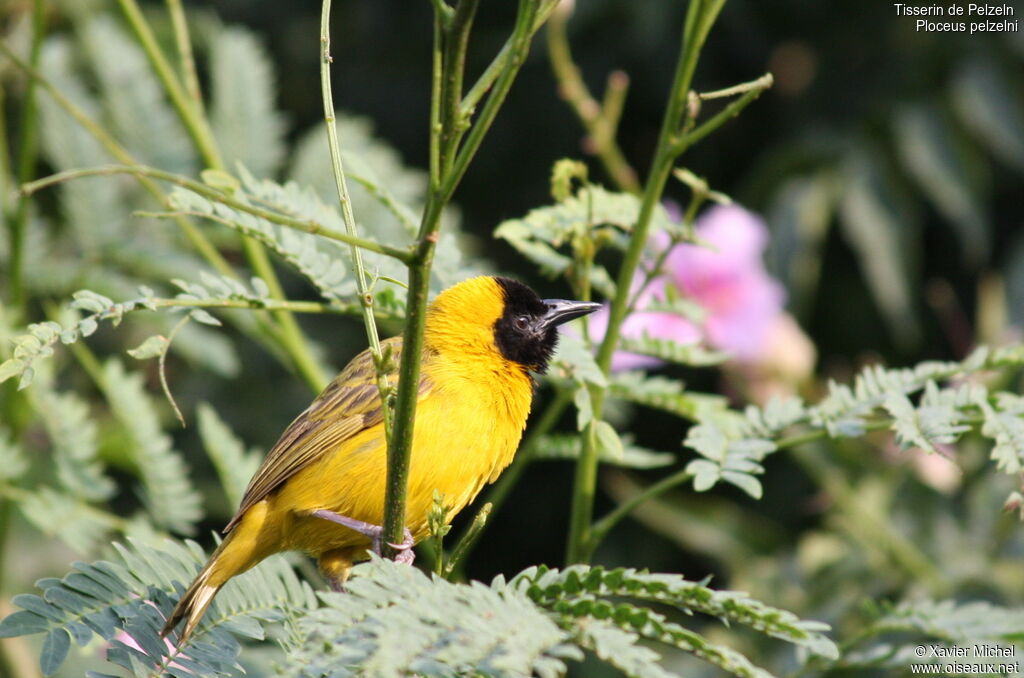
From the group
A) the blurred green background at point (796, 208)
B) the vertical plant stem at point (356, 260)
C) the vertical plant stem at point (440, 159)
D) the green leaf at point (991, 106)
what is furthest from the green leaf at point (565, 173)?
the green leaf at point (991, 106)

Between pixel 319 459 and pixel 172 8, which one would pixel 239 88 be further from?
pixel 319 459

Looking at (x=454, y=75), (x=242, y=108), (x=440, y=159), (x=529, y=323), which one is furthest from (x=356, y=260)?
(x=242, y=108)

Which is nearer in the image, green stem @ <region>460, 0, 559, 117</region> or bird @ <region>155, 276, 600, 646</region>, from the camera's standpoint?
green stem @ <region>460, 0, 559, 117</region>

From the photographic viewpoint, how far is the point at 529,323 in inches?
105

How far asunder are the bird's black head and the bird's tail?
84cm

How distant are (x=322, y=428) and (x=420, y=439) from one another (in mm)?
331

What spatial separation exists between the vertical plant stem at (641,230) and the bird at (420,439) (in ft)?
0.94

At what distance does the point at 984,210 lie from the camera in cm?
456

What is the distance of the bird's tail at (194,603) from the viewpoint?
5.94ft

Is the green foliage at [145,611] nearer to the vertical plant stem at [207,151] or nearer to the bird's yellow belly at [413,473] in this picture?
the bird's yellow belly at [413,473]

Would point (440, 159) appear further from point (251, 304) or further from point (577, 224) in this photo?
point (577, 224)

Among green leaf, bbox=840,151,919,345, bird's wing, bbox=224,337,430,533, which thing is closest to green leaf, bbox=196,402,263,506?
bird's wing, bbox=224,337,430,533

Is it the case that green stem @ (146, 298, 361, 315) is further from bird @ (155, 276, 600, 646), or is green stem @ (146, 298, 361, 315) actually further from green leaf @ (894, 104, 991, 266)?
green leaf @ (894, 104, 991, 266)

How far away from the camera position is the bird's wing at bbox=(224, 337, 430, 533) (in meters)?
2.50
